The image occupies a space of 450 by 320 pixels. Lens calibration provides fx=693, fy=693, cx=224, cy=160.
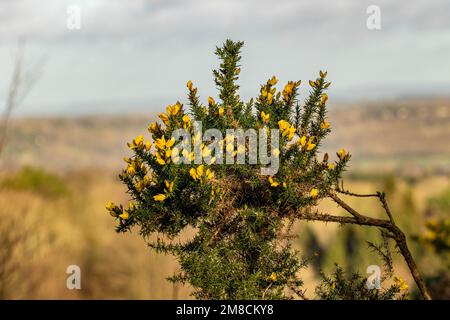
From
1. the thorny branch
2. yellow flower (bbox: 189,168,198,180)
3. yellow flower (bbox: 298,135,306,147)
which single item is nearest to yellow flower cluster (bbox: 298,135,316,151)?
yellow flower (bbox: 298,135,306,147)

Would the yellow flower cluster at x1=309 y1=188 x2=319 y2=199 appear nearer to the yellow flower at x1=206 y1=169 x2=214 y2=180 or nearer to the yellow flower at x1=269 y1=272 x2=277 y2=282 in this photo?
the yellow flower at x1=269 y1=272 x2=277 y2=282

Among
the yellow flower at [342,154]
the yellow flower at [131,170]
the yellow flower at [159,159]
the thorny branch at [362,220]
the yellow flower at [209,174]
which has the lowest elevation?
the thorny branch at [362,220]

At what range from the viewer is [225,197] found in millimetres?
4848

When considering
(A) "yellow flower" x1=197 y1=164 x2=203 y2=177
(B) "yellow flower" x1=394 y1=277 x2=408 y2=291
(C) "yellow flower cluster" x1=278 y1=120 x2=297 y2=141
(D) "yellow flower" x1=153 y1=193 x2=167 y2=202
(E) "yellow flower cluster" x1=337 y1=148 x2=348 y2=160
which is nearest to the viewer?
(A) "yellow flower" x1=197 y1=164 x2=203 y2=177

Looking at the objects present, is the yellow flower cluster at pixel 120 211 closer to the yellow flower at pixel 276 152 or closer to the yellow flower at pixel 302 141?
the yellow flower at pixel 276 152

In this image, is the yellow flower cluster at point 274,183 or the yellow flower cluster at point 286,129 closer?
the yellow flower cluster at point 274,183

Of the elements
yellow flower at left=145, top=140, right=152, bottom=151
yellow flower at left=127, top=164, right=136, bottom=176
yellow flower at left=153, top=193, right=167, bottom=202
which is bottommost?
yellow flower at left=153, top=193, right=167, bottom=202

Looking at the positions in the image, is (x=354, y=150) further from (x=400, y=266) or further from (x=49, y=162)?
(x=400, y=266)

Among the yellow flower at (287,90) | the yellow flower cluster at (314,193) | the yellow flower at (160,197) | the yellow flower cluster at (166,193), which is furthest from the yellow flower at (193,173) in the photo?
the yellow flower at (287,90)

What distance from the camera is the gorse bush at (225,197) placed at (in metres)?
4.72

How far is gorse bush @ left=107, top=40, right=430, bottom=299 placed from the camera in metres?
4.72

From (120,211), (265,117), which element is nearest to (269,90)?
(265,117)
